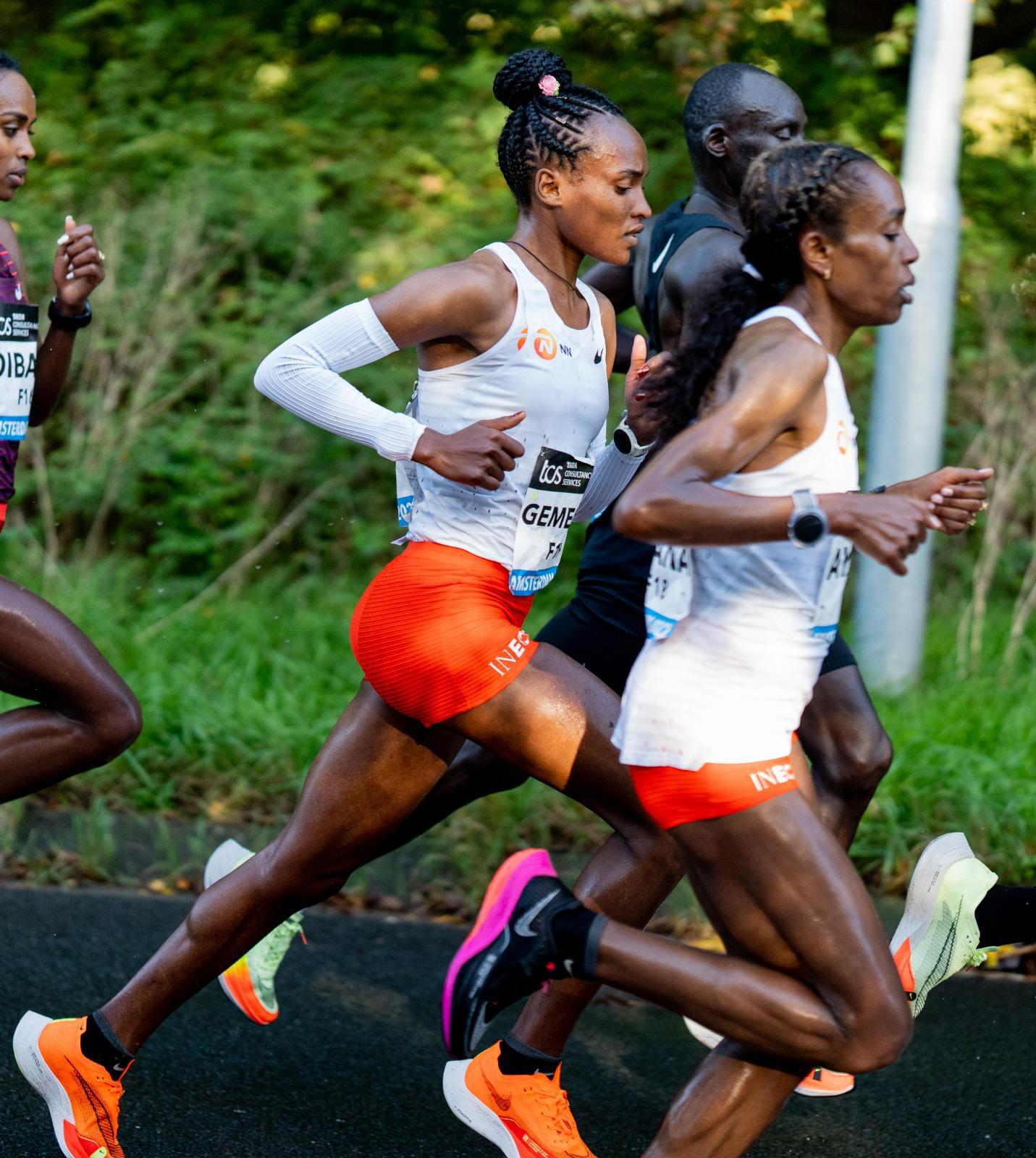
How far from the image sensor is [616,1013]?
4160 millimetres

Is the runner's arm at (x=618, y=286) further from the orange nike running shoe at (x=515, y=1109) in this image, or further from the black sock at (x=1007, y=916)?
the orange nike running shoe at (x=515, y=1109)

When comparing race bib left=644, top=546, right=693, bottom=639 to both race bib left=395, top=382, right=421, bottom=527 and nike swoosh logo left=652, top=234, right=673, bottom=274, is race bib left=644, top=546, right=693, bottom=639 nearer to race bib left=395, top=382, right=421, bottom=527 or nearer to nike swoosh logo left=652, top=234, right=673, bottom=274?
race bib left=395, top=382, right=421, bottom=527

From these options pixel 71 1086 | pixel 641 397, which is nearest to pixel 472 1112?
pixel 71 1086

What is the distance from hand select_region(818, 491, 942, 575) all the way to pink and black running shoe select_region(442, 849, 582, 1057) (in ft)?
2.86

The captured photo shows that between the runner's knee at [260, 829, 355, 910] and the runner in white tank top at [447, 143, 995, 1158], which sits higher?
the runner in white tank top at [447, 143, 995, 1158]

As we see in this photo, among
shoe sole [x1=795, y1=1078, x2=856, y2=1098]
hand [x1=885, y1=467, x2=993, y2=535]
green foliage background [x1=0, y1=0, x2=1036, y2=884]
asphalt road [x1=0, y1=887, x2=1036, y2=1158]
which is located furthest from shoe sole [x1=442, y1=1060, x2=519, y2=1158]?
green foliage background [x1=0, y1=0, x2=1036, y2=884]

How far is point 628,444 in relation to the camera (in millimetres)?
3506

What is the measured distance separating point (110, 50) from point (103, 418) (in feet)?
11.0

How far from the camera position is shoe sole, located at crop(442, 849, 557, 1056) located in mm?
2881

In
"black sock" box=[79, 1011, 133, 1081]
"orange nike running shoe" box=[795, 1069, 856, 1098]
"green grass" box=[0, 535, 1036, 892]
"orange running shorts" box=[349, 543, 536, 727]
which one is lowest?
"green grass" box=[0, 535, 1036, 892]

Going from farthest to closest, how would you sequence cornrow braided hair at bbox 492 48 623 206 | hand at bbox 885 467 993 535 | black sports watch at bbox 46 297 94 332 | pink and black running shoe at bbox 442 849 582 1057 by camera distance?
1. black sports watch at bbox 46 297 94 332
2. cornrow braided hair at bbox 492 48 623 206
3. pink and black running shoe at bbox 442 849 582 1057
4. hand at bbox 885 467 993 535

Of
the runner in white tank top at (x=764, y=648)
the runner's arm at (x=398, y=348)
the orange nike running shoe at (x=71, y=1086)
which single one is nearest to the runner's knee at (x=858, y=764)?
the runner in white tank top at (x=764, y=648)

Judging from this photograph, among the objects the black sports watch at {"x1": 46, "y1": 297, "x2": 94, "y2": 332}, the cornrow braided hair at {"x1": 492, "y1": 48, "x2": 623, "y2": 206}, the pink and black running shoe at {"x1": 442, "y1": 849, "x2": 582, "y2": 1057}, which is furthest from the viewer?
the black sports watch at {"x1": 46, "y1": 297, "x2": 94, "y2": 332}

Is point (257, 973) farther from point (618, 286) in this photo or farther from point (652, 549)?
point (618, 286)
